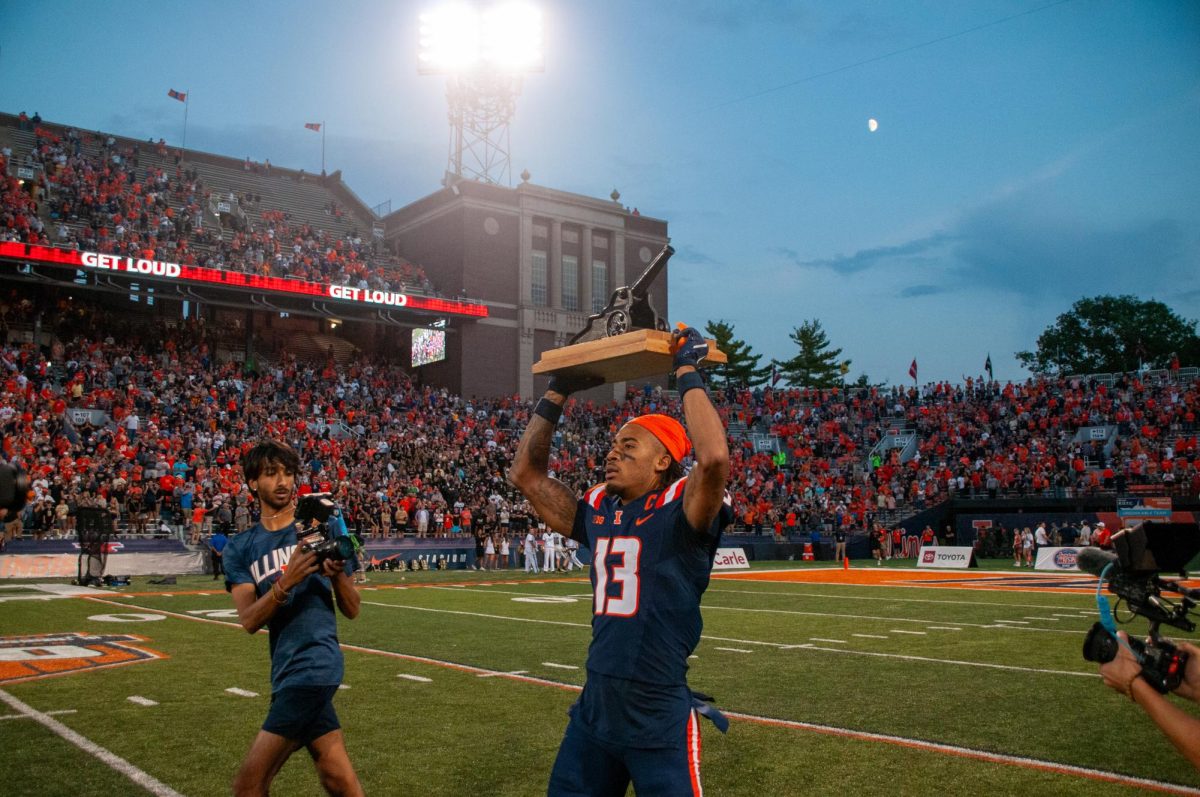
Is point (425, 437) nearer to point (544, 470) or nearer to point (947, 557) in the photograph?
point (947, 557)

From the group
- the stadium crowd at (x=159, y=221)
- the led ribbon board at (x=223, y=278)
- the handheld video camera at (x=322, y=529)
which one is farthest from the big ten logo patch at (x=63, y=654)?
the stadium crowd at (x=159, y=221)

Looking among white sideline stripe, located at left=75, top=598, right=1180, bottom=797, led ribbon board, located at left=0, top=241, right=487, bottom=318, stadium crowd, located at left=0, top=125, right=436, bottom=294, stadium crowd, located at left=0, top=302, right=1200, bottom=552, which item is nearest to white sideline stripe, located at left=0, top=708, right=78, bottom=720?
white sideline stripe, located at left=75, top=598, right=1180, bottom=797

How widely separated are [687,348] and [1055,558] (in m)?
27.3

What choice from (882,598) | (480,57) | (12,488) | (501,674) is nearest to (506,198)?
(480,57)

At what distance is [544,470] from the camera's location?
4.11 meters

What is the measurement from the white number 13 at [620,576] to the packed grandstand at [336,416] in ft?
74.7

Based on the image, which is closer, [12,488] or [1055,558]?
[12,488]

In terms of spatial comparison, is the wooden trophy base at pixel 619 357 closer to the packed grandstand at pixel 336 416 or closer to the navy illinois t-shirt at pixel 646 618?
the navy illinois t-shirt at pixel 646 618

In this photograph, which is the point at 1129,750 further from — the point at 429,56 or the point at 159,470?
the point at 429,56

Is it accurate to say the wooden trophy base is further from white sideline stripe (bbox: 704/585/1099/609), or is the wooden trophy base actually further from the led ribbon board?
the led ribbon board

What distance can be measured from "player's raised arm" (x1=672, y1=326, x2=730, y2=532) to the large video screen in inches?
1563

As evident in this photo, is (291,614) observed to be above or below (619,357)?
below

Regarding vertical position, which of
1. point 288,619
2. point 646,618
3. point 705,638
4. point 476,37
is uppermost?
point 476,37

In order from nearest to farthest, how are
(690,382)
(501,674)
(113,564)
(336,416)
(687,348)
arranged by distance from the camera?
(690,382), (687,348), (501,674), (113,564), (336,416)
